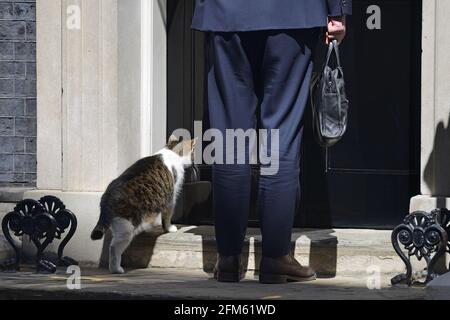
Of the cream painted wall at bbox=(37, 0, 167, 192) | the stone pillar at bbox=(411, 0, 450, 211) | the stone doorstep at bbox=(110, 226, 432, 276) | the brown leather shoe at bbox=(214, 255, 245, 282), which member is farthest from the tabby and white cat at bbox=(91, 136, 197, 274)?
the stone pillar at bbox=(411, 0, 450, 211)

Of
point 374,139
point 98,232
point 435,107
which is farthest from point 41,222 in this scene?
point 435,107

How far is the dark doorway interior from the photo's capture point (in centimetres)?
832

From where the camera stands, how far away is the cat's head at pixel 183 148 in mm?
8320

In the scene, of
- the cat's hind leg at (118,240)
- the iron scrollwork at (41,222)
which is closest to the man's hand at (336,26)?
the cat's hind leg at (118,240)

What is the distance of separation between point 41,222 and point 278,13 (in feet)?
7.07

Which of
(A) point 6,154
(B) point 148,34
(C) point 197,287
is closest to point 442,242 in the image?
(C) point 197,287

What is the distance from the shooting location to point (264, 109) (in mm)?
6957

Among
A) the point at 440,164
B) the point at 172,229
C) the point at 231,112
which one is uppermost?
the point at 231,112

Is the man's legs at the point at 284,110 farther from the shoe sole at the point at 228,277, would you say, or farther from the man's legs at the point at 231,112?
the shoe sole at the point at 228,277

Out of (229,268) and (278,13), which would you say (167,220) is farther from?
(278,13)

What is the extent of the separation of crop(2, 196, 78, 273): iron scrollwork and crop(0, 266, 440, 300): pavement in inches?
8.8

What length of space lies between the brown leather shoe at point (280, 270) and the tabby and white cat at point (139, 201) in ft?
3.50

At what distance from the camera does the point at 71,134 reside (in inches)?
328

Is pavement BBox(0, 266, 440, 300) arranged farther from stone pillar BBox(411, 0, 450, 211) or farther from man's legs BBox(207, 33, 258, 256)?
stone pillar BBox(411, 0, 450, 211)
